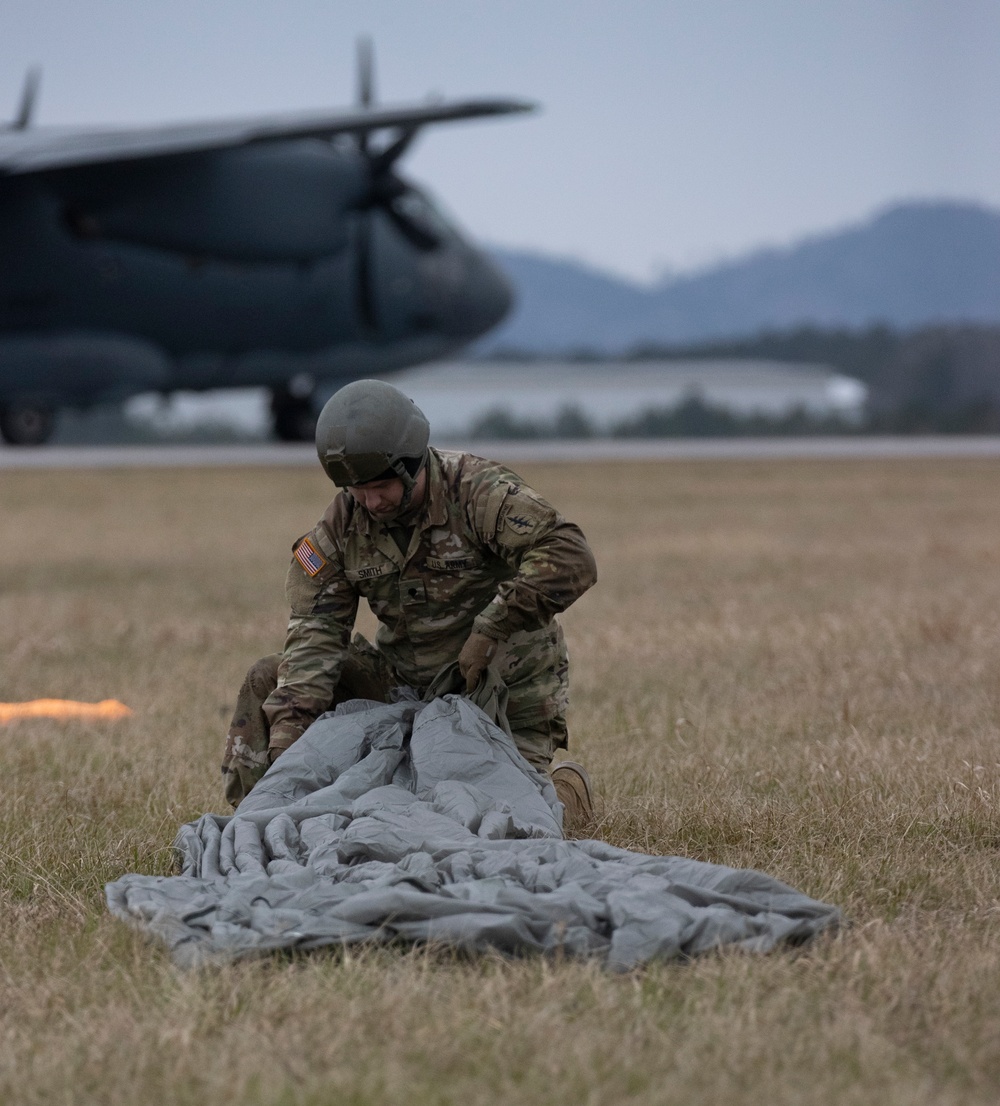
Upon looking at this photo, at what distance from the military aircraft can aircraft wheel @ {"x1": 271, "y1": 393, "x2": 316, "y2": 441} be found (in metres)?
2.19

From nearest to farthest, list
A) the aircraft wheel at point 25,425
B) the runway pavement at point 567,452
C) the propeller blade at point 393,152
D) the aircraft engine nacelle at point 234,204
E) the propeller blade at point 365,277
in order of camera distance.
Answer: the aircraft engine nacelle at point 234,204, the aircraft wheel at point 25,425, the propeller blade at point 393,152, the propeller blade at point 365,277, the runway pavement at point 567,452

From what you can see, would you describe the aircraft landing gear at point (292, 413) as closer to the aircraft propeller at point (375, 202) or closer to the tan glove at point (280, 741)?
the aircraft propeller at point (375, 202)

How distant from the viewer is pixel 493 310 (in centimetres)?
3325

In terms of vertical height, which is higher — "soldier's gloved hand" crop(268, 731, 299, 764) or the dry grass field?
"soldier's gloved hand" crop(268, 731, 299, 764)

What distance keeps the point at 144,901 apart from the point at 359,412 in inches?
63.7

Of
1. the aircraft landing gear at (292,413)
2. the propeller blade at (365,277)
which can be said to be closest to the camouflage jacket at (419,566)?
the propeller blade at (365,277)

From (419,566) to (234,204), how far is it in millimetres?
23033

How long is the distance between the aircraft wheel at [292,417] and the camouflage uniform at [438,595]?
28951 millimetres

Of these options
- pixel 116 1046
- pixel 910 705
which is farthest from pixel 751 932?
pixel 910 705

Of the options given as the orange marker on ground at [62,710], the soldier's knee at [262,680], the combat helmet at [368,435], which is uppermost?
the combat helmet at [368,435]

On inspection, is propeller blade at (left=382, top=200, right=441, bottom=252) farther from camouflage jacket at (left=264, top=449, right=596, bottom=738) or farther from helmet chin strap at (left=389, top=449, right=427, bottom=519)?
helmet chin strap at (left=389, top=449, right=427, bottom=519)

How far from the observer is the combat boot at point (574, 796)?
5363 millimetres

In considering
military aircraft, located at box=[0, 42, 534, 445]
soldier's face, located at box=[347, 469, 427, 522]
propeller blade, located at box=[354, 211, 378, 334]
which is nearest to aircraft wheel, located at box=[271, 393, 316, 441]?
military aircraft, located at box=[0, 42, 534, 445]

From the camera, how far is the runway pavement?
104ft
